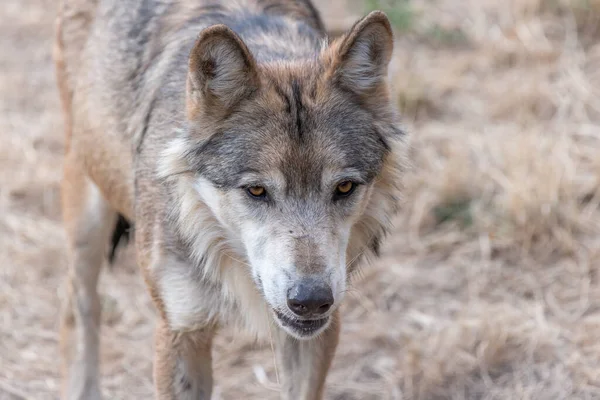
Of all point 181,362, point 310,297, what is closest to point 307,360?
point 181,362

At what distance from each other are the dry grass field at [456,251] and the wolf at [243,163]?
1278 millimetres

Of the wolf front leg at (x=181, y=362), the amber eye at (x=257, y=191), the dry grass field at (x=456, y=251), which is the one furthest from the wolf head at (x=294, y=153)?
the dry grass field at (x=456, y=251)

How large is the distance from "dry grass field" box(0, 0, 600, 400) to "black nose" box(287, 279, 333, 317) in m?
1.90

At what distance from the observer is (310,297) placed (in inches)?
129

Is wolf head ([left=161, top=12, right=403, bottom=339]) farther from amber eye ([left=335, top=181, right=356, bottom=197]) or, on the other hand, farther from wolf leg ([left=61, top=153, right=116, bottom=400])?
wolf leg ([left=61, top=153, right=116, bottom=400])

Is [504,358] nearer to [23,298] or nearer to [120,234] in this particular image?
[120,234]

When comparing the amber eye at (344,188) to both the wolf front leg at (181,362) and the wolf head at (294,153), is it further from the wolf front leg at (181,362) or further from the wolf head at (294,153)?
the wolf front leg at (181,362)

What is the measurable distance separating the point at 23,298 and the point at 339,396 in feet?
7.46

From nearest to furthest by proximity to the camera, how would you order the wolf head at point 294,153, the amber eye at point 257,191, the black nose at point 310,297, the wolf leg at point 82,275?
the black nose at point 310,297 < the wolf head at point 294,153 < the amber eye at point 257,191 < the wolf leg at point 82,275

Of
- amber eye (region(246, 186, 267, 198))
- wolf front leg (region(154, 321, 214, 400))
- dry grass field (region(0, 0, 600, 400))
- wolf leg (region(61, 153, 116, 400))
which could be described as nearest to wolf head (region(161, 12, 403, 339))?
amber eye (region(246, 186, 267, 198))

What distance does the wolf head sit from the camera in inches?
134

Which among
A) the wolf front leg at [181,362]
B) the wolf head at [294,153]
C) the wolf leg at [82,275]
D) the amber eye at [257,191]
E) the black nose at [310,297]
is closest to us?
the black nose at [310,297]

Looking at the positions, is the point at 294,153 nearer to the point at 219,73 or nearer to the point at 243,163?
the point at 243,163

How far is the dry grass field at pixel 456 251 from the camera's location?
17.0 ft
